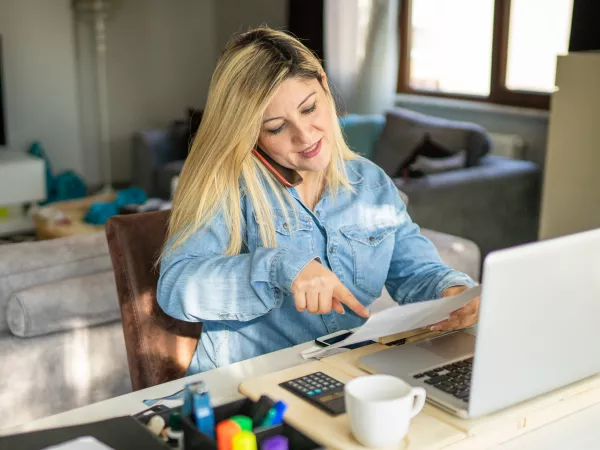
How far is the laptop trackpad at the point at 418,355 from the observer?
1101mm

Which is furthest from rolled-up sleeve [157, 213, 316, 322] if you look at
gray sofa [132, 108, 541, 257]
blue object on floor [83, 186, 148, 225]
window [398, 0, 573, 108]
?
window [398, 0, 573, 108]

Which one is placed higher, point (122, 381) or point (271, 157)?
point (271, 157)

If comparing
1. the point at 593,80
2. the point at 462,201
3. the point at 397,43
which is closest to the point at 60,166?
the point at 397,43

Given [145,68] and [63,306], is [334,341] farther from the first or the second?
[145,68]

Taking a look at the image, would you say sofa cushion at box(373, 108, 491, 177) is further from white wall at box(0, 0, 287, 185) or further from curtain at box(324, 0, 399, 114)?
white wall at box(0, 0, 287, 185)

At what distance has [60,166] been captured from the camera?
5852mm

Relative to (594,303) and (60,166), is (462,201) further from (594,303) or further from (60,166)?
(60,166)

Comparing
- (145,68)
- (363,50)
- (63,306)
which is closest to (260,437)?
(63,306)

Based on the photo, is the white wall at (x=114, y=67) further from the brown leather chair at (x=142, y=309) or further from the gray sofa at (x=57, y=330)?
the brown leather chair at (x=142, y=309)

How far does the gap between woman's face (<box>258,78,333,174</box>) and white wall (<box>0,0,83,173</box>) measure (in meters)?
4.65

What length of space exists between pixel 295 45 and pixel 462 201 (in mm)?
2380

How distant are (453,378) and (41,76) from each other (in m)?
5.15

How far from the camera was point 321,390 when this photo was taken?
1.04 m

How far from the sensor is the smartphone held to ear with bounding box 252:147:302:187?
139 cm
